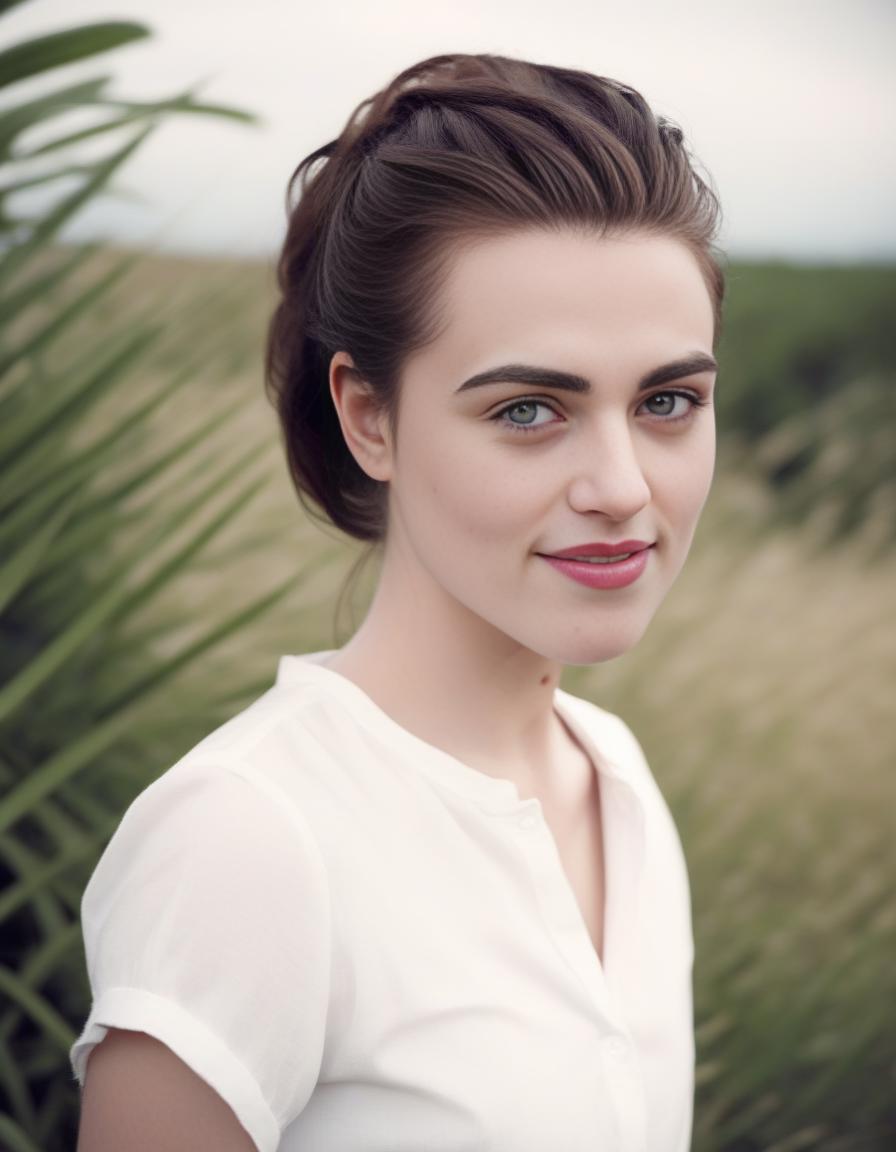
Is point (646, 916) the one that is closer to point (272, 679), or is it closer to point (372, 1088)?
point (372, 1088)

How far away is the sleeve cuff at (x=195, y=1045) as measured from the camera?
97cm

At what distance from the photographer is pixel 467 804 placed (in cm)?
116

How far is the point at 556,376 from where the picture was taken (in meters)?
1.05

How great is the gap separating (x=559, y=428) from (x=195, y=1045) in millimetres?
553

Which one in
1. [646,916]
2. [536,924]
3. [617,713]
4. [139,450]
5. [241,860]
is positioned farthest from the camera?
[617,713]

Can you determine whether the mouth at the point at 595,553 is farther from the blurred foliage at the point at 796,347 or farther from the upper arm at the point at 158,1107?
the blurred foliage at the point at 796,347

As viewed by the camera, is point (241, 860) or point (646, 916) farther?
point (646, 916)

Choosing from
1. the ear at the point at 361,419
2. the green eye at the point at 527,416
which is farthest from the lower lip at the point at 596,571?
the ear at the point at 361,419

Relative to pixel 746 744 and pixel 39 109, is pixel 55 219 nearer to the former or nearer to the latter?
pixel 39 109

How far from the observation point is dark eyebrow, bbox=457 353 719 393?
1053mm

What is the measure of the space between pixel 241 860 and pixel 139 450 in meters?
1.38

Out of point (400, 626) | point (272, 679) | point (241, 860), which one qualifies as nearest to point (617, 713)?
point (272, 679)

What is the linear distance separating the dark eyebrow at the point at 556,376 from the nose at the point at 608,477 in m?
0.04

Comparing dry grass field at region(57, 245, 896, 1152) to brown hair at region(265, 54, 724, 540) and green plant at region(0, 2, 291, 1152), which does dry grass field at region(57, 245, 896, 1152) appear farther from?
brown hair at region(265, 54, 724, 540)
